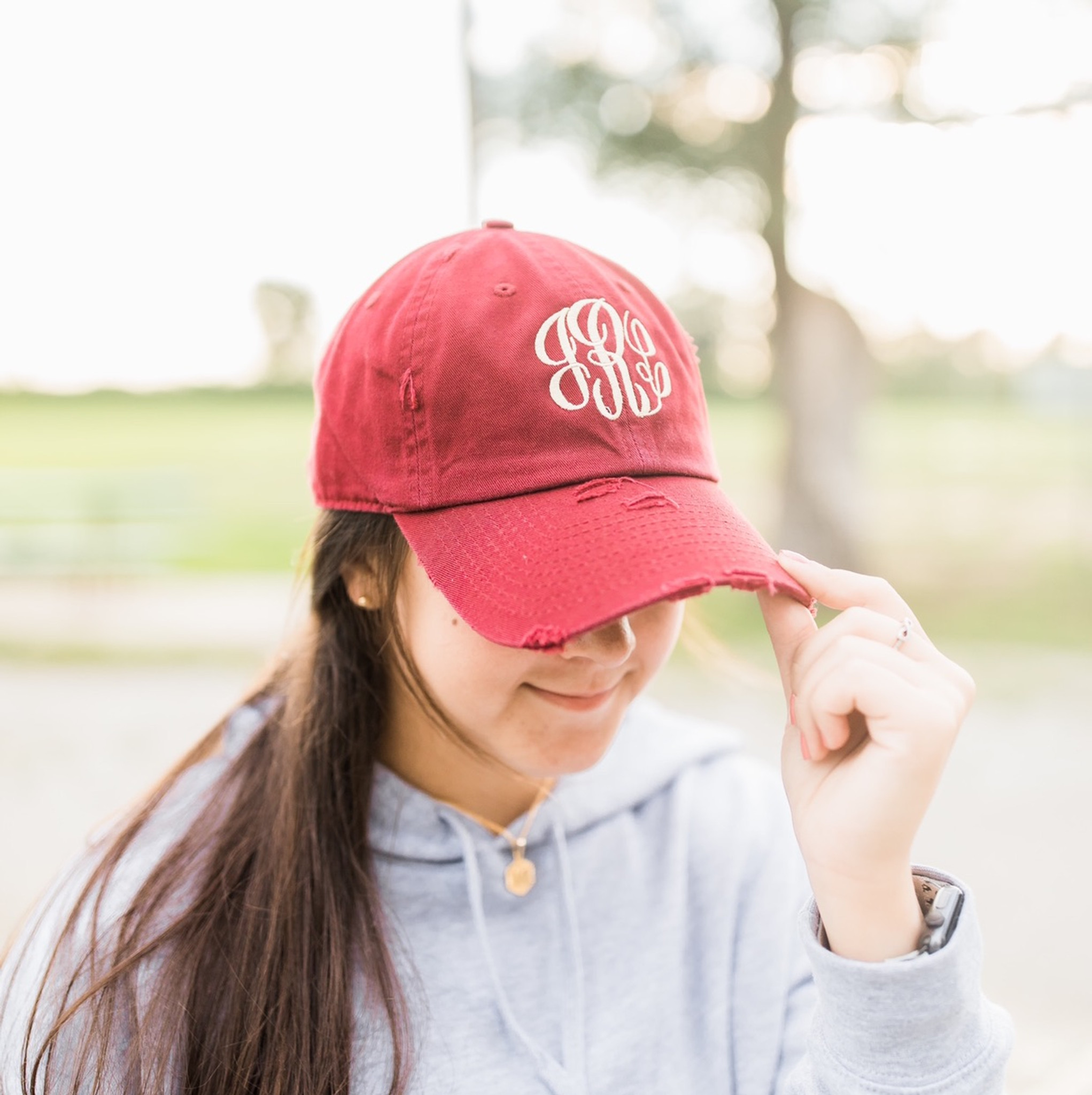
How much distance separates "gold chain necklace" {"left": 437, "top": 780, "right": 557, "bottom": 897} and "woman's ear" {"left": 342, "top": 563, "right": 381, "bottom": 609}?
7.4 inches

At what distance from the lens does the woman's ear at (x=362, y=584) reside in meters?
0.78

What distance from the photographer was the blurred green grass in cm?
275

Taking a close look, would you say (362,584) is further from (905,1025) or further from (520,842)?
(905,1025)

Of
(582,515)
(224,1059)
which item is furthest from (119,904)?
(582,515)

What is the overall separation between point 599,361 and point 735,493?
4189 mm

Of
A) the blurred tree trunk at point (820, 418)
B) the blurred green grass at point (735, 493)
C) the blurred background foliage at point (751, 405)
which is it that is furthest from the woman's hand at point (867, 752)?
the blurred tree trunk at point (820, 418)

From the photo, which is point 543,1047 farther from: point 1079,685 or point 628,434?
point 1079,685

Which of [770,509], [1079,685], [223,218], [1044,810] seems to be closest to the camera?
[223,218]

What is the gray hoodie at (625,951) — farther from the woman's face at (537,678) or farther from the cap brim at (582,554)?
the cap brim at (582,554)

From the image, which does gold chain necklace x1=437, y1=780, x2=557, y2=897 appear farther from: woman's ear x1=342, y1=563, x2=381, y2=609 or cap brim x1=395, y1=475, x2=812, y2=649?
cap brim x1=395, y1=475, x2=812, y2=649

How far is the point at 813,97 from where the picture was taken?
3768mm

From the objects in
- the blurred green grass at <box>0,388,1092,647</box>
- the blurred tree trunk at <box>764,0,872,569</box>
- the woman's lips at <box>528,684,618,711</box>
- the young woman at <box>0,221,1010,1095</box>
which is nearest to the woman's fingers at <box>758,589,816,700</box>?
the young woman at <box>0,221,1010,1095</box>

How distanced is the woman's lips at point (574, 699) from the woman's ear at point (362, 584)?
163mm

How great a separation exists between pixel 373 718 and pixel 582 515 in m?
0.33
